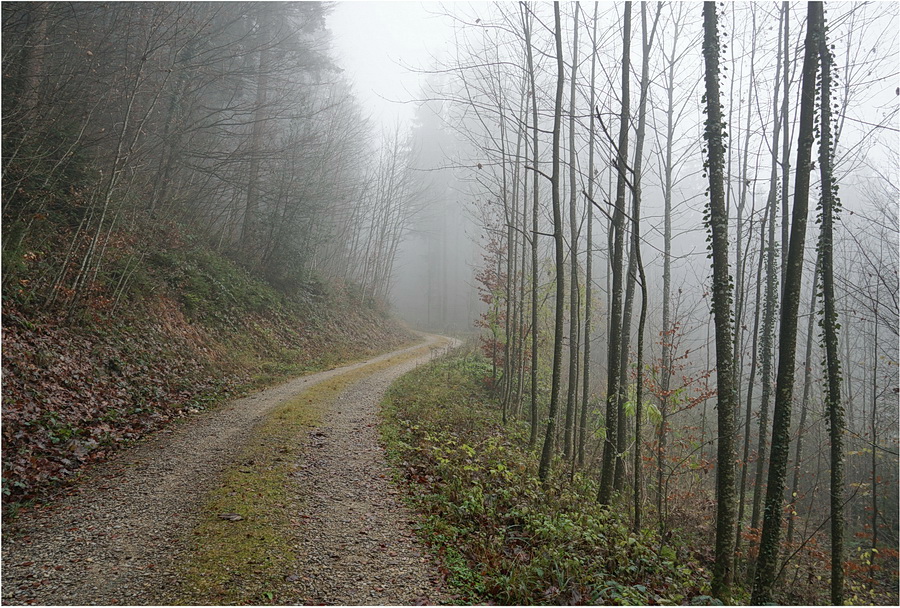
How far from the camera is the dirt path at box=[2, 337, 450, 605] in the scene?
347 centimetres

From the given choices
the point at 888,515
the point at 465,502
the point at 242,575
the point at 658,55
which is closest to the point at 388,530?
the point at 465,502

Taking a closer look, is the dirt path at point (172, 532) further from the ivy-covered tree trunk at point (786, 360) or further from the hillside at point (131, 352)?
the ivy-covered tree trunk at point (786, 360)

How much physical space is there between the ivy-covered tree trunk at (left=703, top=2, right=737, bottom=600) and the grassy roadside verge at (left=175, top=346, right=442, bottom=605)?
4.05 meters

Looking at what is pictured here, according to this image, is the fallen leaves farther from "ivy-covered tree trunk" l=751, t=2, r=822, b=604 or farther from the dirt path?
"ivy-covered tree trunk" l=751, t=2, r=822, b=604

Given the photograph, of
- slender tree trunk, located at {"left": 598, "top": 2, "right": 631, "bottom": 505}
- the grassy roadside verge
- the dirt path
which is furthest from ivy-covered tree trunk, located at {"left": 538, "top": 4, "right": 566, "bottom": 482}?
the grassy roadside verge

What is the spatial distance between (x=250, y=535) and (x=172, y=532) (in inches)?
28.7

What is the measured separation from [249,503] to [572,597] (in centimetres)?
340

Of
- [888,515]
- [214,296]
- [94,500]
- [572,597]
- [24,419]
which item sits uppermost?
[214,296]

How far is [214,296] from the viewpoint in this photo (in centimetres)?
1291

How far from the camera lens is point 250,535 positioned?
417cm

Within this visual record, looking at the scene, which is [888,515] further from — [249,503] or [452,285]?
[452,285]

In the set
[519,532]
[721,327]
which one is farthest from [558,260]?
[519,532]

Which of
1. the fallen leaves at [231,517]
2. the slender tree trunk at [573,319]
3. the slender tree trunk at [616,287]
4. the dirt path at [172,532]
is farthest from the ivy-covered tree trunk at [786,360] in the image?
the fallen leaves at [231,517]

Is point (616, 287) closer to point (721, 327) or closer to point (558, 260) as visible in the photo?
point (558, 260)
